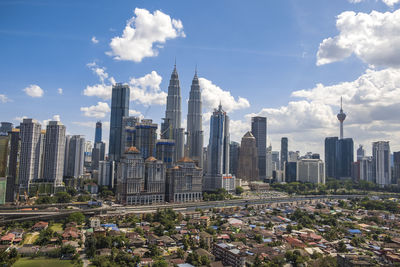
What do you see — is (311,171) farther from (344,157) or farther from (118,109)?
(118,109)

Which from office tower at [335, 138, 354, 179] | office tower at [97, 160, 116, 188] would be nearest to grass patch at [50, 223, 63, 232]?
office tower at [97, 160, 116, 188]

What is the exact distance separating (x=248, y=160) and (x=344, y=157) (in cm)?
5846

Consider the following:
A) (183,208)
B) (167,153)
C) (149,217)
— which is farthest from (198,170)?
(149,217)

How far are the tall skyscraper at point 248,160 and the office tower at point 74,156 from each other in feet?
214

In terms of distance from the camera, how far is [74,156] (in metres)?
107

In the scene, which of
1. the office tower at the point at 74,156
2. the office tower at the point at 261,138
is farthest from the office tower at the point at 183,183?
the office tower at the point at 261,138

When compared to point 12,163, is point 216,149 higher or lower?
higher

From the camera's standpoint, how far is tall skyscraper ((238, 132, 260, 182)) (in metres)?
133

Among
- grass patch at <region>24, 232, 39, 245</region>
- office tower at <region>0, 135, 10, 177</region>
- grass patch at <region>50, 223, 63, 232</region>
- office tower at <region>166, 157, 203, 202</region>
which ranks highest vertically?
office tower at <region>0, 135, 10, 177</region>

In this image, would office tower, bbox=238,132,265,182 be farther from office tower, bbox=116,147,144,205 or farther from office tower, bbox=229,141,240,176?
office tower, bbox=116,147,144,205

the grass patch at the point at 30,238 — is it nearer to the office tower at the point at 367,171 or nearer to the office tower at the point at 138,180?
the office tower at the point at 138,180

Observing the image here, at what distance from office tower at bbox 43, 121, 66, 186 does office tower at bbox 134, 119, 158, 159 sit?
20.9m

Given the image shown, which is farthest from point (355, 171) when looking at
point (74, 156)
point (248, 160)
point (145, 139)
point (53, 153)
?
point (53, 153)

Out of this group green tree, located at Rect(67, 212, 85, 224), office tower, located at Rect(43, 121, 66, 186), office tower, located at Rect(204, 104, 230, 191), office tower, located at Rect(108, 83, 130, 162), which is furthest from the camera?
office tower, located at Rect(108, 83, 130, 162)
